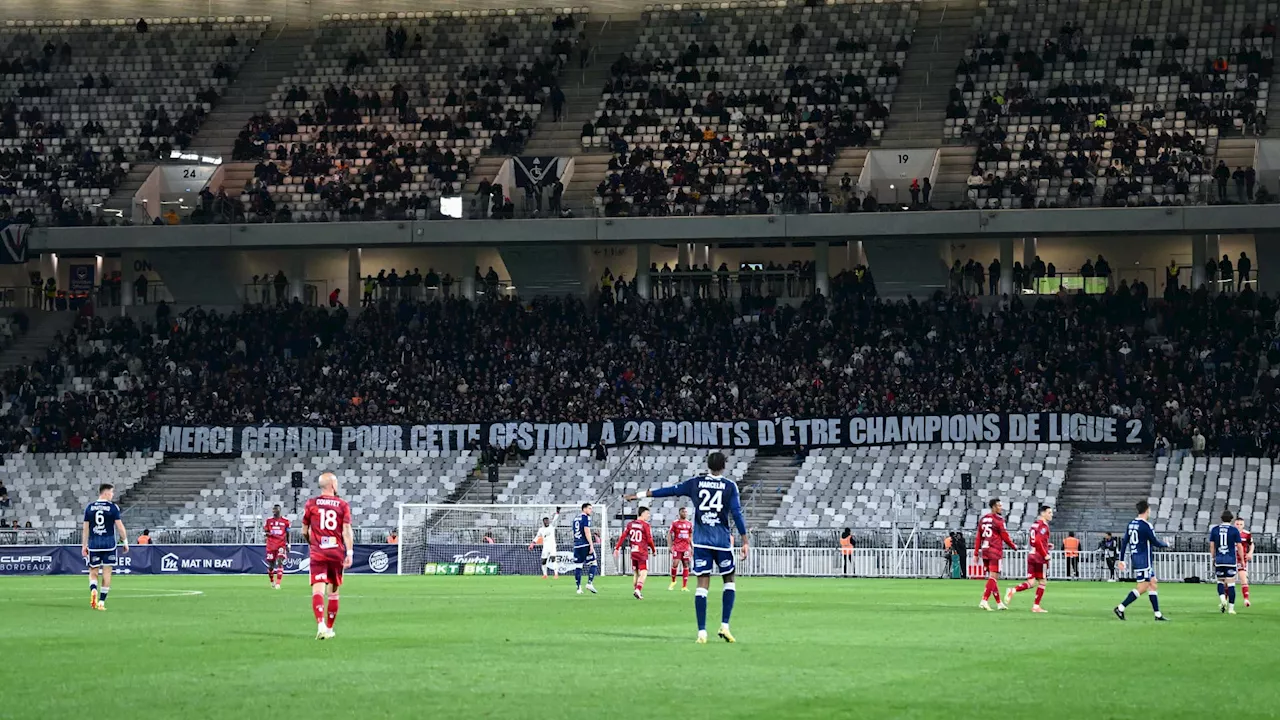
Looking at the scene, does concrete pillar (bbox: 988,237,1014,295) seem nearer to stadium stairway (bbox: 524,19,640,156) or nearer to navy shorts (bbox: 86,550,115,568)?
stadium stairway (bbox: 524,19,640,156)

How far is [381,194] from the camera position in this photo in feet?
221

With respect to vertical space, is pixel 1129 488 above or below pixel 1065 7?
below

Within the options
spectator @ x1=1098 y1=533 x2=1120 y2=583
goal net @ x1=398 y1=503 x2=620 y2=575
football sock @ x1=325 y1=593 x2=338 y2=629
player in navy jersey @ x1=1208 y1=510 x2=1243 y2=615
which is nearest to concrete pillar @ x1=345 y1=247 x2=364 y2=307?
goal net @ x1=398 y1=503 x2=620 y2=575

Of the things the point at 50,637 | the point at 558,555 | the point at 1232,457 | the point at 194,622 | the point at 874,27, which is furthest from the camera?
the point at 874,27

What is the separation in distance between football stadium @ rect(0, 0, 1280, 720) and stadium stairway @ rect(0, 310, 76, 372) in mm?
156

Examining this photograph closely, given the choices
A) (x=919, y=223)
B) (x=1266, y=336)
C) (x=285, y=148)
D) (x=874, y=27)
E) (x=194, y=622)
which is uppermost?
(x=874, y=27)

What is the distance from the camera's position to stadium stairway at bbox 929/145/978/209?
2467 inches

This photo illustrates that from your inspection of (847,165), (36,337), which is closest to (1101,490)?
(847,165)

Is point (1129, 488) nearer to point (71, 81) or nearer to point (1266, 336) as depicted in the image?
point (1266, 336)

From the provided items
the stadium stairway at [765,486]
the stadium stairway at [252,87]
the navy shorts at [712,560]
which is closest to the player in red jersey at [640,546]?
the navy shorts at [712,560]

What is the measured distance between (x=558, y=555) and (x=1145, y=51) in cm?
3243

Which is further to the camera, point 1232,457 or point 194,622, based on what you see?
point 1232,457

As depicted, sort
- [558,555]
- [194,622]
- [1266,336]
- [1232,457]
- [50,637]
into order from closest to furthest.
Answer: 1. [50,637]
2. [194,622]
3. [558,555]
4. [1232,457]
5. [1266,336]

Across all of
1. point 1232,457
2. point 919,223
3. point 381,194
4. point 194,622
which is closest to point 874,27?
point 919,223
